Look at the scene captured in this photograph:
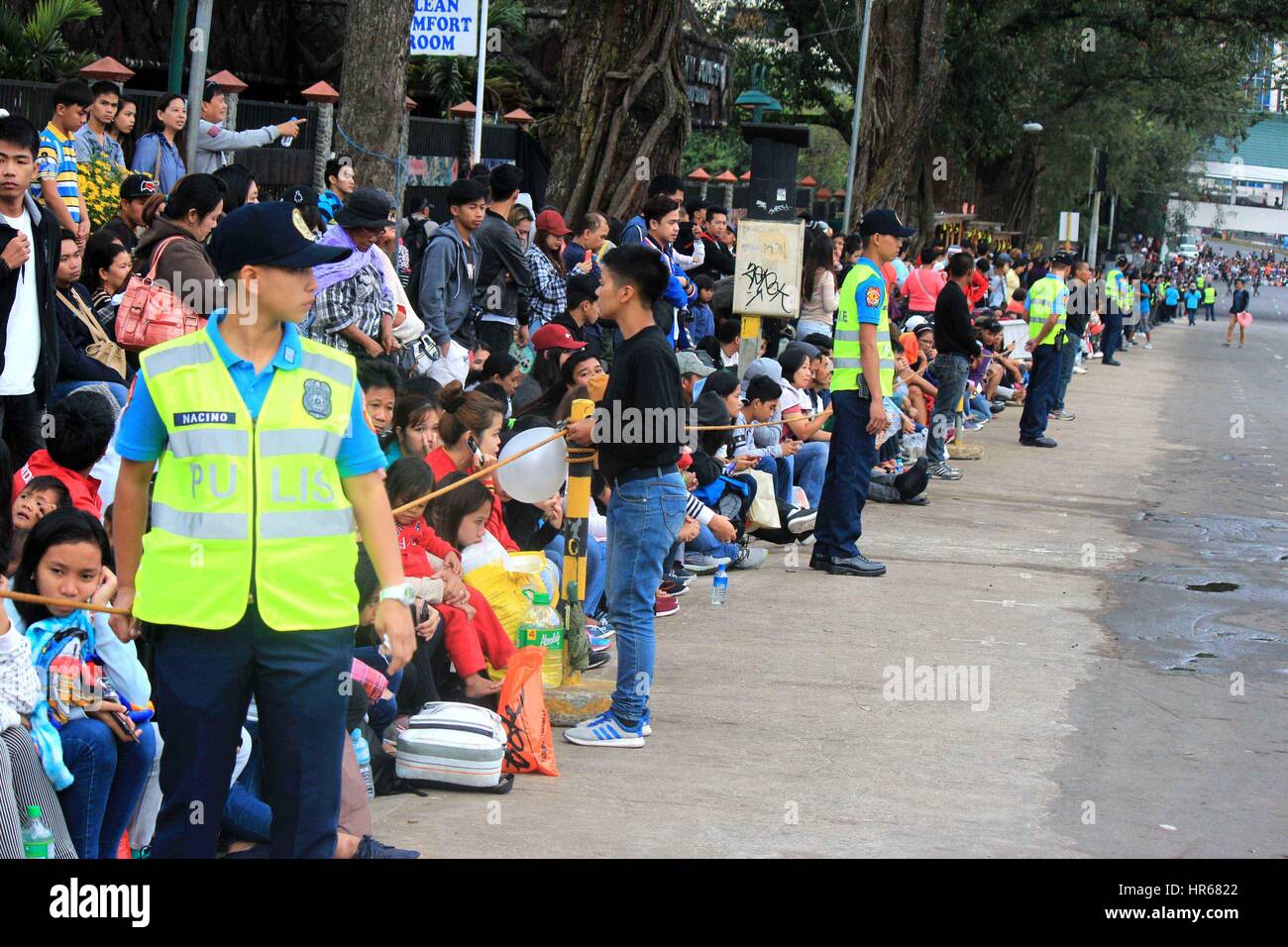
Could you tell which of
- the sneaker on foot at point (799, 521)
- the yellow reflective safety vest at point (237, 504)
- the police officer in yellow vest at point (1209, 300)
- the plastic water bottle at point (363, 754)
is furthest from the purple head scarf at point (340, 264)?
the police officer in yellow vest at point (1209, 300)

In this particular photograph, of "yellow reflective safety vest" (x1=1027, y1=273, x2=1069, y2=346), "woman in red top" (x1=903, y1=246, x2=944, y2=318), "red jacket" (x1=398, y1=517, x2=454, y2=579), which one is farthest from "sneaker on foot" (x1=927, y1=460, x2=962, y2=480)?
Result: "red jacket" (x1=398, y1=517, x2=454, y2=579)

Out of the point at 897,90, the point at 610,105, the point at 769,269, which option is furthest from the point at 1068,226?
the point at 769,269

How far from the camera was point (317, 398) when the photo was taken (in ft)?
13.3

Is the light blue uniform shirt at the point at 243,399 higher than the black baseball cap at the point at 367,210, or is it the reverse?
the black baseball cap at the point at 367,210

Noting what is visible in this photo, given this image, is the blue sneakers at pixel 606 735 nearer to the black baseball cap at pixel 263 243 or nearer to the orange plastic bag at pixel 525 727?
the orange plastic bag at pixel 525 727

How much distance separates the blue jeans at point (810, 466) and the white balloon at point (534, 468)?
5.15 m

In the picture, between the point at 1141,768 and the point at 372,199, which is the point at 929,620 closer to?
the point at 1141,768

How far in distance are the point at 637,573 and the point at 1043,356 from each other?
12.3 meters

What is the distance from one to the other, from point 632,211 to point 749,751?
1150cm

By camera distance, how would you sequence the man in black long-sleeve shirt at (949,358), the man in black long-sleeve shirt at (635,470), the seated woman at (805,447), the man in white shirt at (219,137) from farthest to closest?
the man in black long-sleeve shirt at (949,358) < the seated woman at (805,447) < the man in white shirt at (219,137) < the man in black long-sleeve shirt at (635,470)

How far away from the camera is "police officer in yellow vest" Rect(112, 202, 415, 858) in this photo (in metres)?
3.95

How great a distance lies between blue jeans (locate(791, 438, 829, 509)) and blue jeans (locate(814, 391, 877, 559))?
165 centimetres

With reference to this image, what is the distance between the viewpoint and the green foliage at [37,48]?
1516 centimetres

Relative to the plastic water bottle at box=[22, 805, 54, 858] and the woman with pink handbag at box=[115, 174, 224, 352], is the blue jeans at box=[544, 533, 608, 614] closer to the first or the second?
the woman with pink handbag at box=[115, 174, 224, 352]
